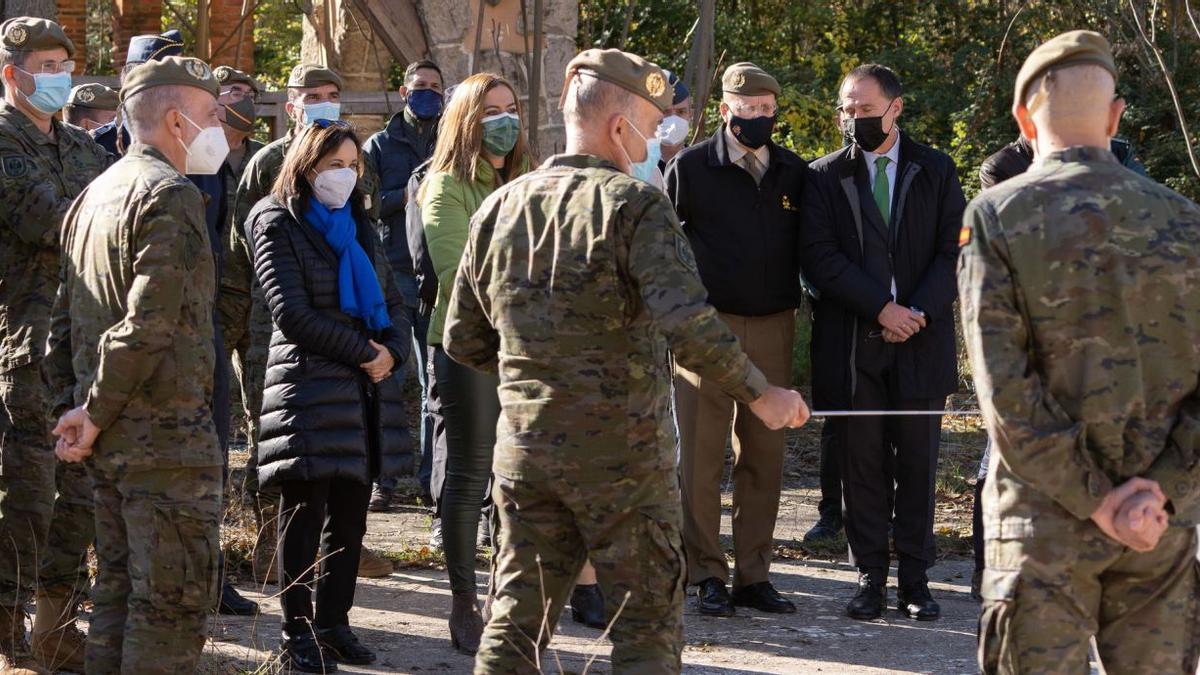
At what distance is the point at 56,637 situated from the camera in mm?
5680

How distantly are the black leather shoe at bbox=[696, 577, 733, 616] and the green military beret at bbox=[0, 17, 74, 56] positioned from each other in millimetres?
3400

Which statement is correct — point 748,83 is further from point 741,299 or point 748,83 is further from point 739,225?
point 741,299

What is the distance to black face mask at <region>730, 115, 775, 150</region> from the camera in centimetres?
680

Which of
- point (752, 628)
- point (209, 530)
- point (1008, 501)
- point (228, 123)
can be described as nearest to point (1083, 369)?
point (1008, 501)

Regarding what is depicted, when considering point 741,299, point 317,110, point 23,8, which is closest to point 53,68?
point 317,110

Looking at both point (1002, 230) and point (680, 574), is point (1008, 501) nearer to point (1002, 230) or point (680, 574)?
point (1002, 230)

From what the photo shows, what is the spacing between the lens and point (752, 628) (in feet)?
21.6

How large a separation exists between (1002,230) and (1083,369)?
366mm

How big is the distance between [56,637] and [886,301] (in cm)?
354

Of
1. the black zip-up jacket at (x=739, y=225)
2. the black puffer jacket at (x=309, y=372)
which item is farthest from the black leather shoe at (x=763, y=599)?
the black puffer jacket at (x=309, y=372)

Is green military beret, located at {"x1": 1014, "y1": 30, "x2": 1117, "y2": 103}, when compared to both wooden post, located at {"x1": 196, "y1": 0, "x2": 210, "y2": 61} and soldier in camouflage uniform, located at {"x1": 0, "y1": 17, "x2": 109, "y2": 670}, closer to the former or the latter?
soldier in camouflage uniform, located at {"x1": 0, "y1": 17, "x2": 109, "y2": 670}

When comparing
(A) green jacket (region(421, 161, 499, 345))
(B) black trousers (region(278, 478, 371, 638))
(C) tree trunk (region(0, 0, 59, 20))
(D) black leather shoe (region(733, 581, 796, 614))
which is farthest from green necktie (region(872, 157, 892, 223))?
(C) tree trunk (region(0, 0, 59, 20))

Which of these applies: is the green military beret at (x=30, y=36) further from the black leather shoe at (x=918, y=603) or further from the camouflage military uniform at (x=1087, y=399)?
the black leather shoe at (x=918, y=603)

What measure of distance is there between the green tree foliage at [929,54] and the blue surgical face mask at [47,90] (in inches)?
446
